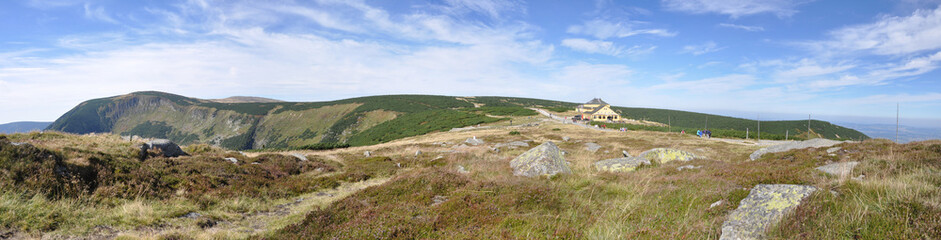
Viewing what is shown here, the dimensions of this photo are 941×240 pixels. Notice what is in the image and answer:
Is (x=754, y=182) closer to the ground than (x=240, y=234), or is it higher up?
higher up

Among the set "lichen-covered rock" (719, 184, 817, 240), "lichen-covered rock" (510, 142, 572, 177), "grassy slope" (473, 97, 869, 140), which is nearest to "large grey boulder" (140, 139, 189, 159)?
"lichen-covered rock" (510, 142, 572, 177)

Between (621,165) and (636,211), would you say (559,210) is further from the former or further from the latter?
(621,165)

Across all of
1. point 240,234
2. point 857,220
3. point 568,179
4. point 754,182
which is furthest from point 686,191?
point 240,234

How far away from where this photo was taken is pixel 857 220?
447 centimetres

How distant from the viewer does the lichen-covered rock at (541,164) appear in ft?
46.0

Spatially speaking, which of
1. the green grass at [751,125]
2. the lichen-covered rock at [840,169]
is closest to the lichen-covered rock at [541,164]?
the lichen-covered rock at [840,169]

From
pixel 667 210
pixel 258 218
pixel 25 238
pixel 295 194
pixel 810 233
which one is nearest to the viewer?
pixel 810 233

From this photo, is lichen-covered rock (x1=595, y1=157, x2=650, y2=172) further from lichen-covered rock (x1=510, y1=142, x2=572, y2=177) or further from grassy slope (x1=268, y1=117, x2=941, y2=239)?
grassy slope (x1=268, y1=117, x2=941, y2=239)

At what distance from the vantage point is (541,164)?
14.3 meters

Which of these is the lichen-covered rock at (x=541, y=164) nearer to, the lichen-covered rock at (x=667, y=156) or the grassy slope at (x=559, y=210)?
the grassy slope at (x=559, y=210)

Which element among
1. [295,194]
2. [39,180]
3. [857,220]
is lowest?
[295,194]

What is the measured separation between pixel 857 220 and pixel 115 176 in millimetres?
17208

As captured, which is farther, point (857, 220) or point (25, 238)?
point (25, 238)

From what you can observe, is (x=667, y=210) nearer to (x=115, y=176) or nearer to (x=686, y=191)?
(x=686, y=191)
